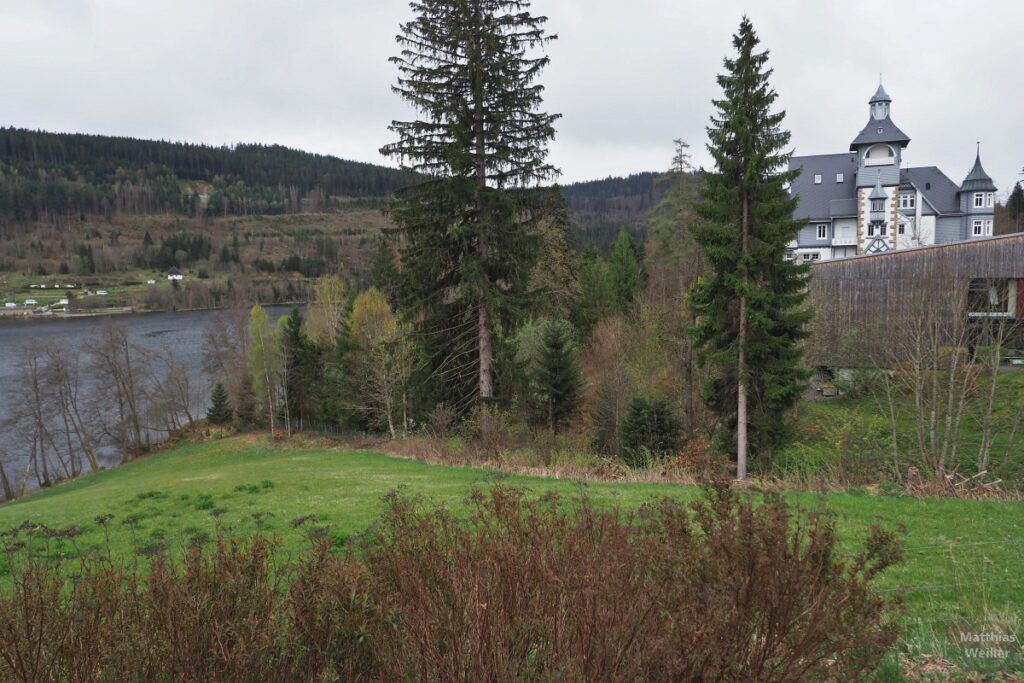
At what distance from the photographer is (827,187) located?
46.8 meters

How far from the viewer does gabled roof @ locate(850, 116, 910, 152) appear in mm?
42844

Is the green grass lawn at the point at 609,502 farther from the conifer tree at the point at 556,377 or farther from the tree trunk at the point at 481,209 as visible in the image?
the conifer tree at the point at 556,377

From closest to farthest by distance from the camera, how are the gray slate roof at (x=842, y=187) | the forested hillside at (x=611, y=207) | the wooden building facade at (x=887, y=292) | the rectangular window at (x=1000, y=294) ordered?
1. the wooden building facade at (x=887, y=292)
2. the rectangular window at (x=1000, y=294)
3. the gray slate roof at (x=842, y=187)
4. the forested hillside at (x=611, y=207)

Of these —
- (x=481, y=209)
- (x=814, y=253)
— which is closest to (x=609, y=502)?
(x=481, y=209)

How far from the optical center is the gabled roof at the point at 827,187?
45.3 m

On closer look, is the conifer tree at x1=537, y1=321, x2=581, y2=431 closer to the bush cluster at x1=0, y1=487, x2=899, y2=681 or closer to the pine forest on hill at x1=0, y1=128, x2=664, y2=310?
the bush cluster at x1=0, y1=487, x2=899, y2=681

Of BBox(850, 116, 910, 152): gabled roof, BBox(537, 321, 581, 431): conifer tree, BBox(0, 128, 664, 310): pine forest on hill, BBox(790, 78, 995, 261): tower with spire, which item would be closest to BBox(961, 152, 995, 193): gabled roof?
BBox(790, 78, 995, 261): tower with spire

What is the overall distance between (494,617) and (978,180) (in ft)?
179

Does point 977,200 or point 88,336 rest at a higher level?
point 977,200

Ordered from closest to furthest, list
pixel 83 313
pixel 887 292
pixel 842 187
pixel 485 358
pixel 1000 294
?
pixel 485 358 < pixel 1000 294 < pixel 887 292 < pixel 842 187 < pixel 83 313

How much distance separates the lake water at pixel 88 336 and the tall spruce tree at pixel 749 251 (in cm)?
3843

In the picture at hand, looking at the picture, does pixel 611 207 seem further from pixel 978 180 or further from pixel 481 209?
pixel 481 209

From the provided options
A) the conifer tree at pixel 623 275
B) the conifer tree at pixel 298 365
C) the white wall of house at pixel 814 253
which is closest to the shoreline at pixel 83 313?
→ the conifer tree at pixel 298 365

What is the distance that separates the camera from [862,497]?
30.7 feet
